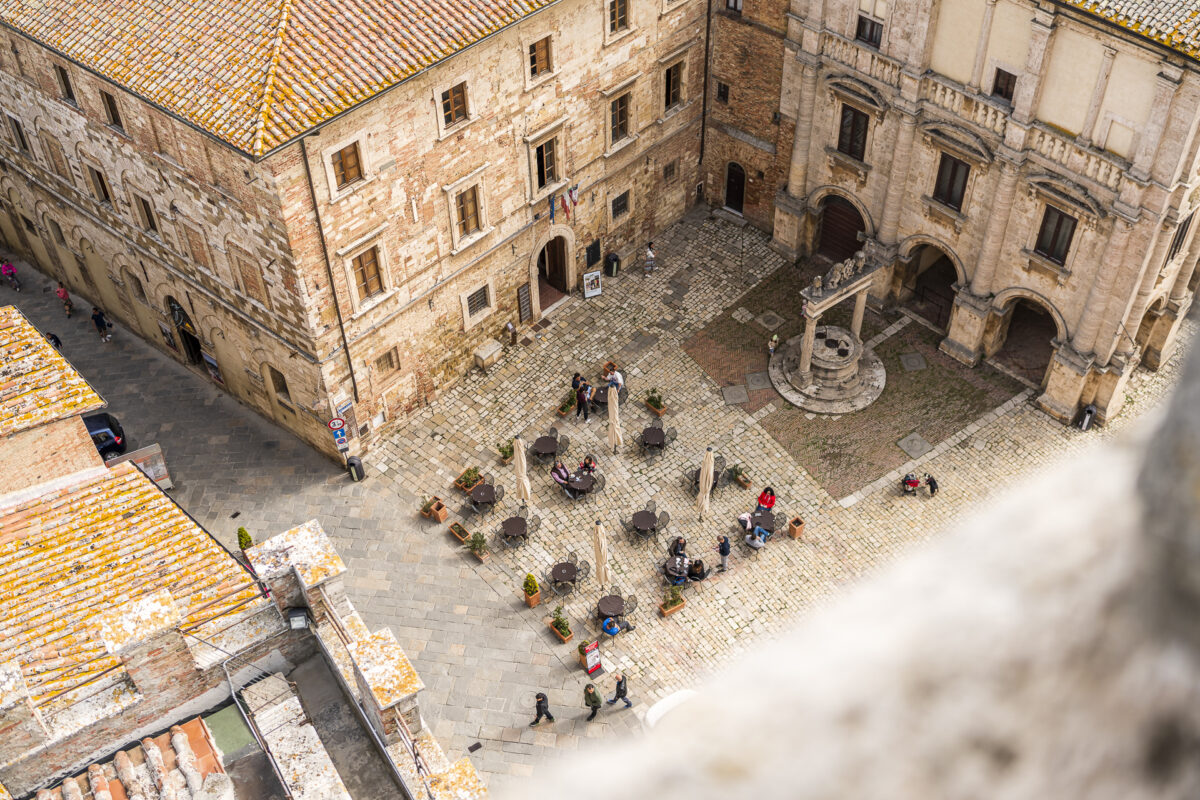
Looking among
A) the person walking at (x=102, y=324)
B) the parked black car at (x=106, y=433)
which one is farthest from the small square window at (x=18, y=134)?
the parked black car at (x=106, y=433)

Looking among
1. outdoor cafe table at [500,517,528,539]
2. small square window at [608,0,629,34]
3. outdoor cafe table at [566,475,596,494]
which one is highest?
small square window at [608,0,629,34]

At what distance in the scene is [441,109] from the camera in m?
32.2

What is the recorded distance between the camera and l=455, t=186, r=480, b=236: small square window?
34.8m

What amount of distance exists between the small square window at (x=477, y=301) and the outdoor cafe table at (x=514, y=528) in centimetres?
712

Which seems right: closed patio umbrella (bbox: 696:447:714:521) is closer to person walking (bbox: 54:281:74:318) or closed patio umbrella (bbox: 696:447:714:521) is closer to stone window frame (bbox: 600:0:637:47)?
stone window frame (bbox: 600:0:637:47)

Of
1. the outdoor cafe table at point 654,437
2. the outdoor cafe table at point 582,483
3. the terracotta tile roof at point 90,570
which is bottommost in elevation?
the outdoor cafe table at point 582,483

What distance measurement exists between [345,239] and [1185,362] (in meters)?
30.3

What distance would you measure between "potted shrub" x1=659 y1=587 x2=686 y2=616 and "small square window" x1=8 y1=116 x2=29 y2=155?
24.8 m

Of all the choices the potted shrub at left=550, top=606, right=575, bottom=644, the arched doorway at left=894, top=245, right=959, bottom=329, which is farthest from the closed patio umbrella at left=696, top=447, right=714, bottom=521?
the arched doorway at left=894, top=245, right=959, bottom=329

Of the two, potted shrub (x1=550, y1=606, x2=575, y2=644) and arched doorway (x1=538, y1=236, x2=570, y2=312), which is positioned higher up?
arched doorway (x1=538, y1=236, x2=570, y2=312)

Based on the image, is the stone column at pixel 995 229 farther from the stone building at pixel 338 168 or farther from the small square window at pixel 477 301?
the small square window at pixel 477 301

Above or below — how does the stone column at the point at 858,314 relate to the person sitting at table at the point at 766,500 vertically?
above

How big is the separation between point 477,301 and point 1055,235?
682 inches

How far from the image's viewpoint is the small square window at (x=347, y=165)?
3020 centimetres
